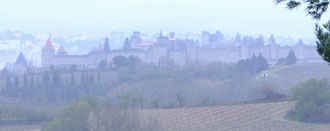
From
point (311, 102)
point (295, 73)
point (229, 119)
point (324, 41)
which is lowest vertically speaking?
point (229, 119)

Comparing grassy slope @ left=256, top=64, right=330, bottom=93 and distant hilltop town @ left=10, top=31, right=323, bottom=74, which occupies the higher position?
distant hilltop town @ left=10, top=31, right=323, bottom=74

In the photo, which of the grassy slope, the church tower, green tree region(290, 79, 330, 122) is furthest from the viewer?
the church tower

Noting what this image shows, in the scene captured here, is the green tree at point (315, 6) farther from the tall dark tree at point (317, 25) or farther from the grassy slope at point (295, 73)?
the grassy slope at point (295, 73)

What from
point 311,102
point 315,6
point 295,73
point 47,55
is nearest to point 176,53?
point 47,55

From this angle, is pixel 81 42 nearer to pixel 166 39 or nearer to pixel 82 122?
pixel 166 39

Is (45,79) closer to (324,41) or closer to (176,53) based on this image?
(176,53)

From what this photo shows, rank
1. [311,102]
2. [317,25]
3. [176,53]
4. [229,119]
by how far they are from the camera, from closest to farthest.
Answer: [317,25] → [311,102] → [229,119] → [176,53]

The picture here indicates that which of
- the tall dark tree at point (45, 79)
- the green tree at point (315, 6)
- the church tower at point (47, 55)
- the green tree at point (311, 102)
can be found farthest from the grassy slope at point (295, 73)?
the church tower at point (47, 55)

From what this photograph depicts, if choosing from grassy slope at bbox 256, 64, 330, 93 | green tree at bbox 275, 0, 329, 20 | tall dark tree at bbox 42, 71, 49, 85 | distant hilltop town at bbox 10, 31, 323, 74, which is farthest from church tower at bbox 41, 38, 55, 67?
green tree at bbox 275, 0, 329, 20

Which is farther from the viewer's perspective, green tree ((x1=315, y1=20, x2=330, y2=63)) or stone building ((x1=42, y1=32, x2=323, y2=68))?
stone building ((x1=42, y1=32, x2=323, y2=68))

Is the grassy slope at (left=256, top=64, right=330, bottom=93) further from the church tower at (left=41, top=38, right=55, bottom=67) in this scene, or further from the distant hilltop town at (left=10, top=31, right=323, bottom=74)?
the church tower at (left=41, top=38, right=55, bottom=67)
